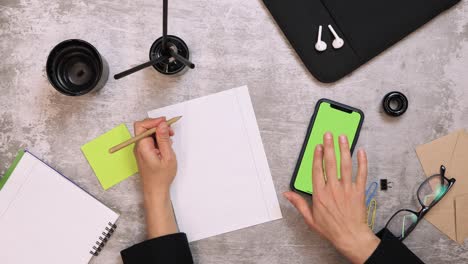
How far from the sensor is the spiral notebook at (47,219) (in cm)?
99

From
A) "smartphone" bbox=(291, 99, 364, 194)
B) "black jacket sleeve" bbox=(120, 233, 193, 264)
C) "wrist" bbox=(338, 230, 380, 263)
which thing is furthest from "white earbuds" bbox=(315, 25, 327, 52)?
"black jacket sleeve" bbox=(120, 233, 193, 264)

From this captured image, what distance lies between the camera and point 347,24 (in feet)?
3.18

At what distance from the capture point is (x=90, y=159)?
39.3 inches

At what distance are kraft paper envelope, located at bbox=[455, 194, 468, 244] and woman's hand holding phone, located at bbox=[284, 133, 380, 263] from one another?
23cm

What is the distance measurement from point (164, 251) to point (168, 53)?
438 mm

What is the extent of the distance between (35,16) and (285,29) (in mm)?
593

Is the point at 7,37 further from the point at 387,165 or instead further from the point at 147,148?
the point at 387,165

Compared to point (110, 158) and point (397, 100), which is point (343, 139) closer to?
point (397, 100)

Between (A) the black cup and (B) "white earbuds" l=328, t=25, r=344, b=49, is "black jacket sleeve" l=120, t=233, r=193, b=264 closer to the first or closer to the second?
(A) the black cup

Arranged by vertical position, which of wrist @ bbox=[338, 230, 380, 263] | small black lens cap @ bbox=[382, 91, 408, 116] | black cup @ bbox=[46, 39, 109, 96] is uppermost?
black cup @ bbox=[46, 39, 109, 96]

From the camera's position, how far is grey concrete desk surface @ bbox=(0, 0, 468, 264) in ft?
3.21

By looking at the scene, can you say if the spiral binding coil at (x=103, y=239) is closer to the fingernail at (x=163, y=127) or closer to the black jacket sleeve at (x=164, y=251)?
the black jacket sleeve at (x=164, y=251)

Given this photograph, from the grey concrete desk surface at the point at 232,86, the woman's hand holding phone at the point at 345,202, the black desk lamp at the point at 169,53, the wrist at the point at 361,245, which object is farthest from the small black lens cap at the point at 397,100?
the black desk lamp at the point at 169,53

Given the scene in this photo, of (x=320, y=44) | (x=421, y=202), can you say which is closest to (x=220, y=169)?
(x=320, y=44)
